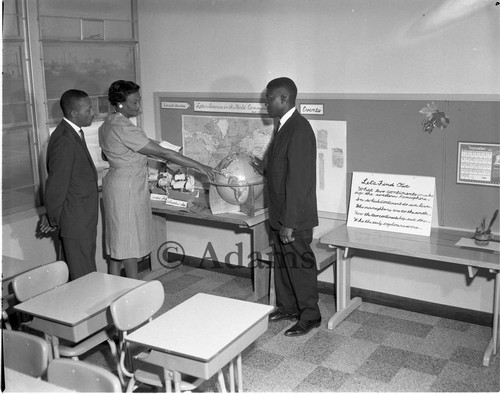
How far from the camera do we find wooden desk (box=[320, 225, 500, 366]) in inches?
144

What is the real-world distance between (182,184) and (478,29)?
244 centimetres

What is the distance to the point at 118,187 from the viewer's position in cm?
431

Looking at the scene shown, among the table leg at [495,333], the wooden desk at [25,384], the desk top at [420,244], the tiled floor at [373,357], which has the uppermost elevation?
the desk top at [420,244]

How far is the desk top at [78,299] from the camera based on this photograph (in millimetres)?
3014

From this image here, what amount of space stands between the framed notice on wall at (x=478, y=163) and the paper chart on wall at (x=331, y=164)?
0.84 meters

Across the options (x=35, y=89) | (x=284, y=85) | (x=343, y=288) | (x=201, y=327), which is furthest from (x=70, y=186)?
(x=343, y=288)

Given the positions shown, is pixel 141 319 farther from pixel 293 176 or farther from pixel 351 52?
pixel 351 52

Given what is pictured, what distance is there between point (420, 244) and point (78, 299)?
212cm

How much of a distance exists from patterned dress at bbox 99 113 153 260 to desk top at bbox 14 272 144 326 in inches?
32.7

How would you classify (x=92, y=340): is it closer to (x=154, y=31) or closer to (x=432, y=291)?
Result: (x=432, y=291)

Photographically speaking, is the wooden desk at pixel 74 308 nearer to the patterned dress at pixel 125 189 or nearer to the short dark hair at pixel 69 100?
the patterned dress at pixel 125 189

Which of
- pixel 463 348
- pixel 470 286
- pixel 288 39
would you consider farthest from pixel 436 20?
pixel 463 348

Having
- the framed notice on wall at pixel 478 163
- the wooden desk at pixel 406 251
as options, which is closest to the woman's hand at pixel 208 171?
the wooden desk at pixel 406 251

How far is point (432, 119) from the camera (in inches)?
162
